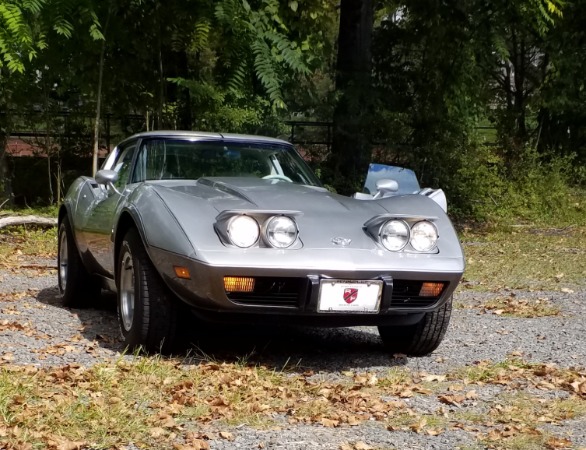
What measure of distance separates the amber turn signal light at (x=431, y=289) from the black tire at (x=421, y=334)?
0.23 meters

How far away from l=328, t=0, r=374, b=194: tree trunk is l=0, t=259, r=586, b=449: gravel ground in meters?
8.17

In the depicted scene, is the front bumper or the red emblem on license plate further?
the red emblem on license plate

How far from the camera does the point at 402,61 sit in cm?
1705

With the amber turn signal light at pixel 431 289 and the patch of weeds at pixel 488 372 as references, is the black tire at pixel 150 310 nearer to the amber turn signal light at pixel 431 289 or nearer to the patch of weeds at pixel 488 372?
the amber turn signal light at pixel 431 289

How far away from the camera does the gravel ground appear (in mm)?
3963

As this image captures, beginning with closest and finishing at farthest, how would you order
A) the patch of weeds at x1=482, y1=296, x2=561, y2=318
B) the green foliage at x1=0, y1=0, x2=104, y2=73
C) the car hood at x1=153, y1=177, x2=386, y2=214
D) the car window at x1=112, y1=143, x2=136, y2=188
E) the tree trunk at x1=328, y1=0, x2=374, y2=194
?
the car hood at x1=153, y1=177, x2=386, y2=214 → the car window at x1=112, y1=143, x2=136, y2=188 → the patch of weeds at x1=482, y1=296, x2=561, y2=318 → the green foliage at x1=0, y1=0, x2=104, y2=73 → the tree trunk at x1=328, y1=0, x2=374, y2=194

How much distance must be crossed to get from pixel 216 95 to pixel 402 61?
5207 millimetres

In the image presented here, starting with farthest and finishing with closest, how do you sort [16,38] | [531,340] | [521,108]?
[521,108]
[16,38]
[531,340]

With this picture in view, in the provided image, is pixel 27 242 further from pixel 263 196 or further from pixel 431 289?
pixel 431 289

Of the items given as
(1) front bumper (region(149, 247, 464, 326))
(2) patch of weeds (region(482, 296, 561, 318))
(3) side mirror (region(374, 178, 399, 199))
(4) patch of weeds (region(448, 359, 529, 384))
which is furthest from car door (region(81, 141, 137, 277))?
(2) patch of weeds (region(482, 296, 561, 318))

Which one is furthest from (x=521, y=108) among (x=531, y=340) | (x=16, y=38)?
(x=531, y=340)

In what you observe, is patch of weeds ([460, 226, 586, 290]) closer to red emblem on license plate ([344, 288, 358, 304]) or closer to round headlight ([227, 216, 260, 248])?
red emblem on license plate ([344, 288, 358, 304])

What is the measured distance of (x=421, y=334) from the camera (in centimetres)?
561

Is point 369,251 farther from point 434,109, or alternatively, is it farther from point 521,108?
point 521,108
